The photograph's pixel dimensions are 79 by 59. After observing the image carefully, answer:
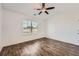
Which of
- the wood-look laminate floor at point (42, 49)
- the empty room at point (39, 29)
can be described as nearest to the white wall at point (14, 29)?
the empty room at point (39, 29)

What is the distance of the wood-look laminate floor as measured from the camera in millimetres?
2158

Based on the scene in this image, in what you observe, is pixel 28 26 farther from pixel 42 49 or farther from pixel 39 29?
pixel 42 49

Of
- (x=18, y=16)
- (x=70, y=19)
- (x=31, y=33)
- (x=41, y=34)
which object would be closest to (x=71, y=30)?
(x=70, y=19)

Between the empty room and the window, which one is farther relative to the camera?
the window

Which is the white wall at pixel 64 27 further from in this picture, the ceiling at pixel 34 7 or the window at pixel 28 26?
the window at pixel 28 26

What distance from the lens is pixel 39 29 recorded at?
229cm

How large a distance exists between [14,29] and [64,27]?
1.08 m

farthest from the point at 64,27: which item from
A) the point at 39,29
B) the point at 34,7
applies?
the point at 34,7

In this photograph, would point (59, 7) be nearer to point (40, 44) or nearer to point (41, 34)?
point (41, 34)

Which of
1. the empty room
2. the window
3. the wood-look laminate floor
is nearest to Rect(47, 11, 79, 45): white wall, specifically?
the empty room

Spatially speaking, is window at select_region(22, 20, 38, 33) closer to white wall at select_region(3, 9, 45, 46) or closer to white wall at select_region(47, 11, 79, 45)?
white wall at select_region(3, 9, 45, 46)

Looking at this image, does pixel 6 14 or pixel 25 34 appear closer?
pixel 6 14

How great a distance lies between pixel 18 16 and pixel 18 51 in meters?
0.75

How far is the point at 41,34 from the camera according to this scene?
7.43 ft
